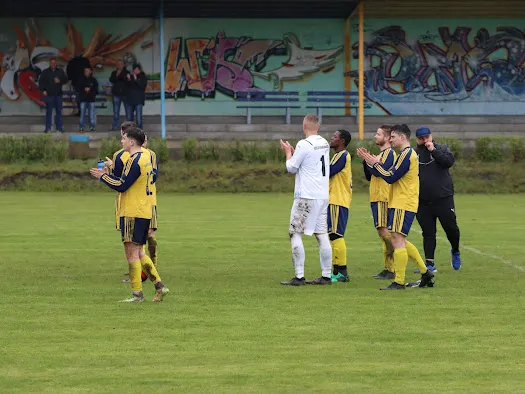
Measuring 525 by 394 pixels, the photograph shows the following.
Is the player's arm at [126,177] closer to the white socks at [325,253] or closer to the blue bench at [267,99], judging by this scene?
the white socks at [325,253]

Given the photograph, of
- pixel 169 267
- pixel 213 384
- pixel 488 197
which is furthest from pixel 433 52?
pixel 213 384

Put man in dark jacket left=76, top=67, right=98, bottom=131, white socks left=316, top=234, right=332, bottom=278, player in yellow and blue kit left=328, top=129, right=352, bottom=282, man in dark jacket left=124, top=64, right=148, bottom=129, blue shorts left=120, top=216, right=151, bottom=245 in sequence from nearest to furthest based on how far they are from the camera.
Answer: blue shorts left=120, top=216, right=151, bottom=245 < white socks left=316, top=234, right=332, bottom=278 < player in yellow and blue kit left=328, top=129, right=352, bottom=282 < man in dark jacket left=124, top=64, right=148, bottom=129 < man in dark jacket left=76, top=67, right=98, bottom=131

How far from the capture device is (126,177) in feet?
40.5

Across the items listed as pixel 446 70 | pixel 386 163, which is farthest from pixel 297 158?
pixel 446 70

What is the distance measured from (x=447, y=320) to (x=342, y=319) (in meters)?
1.02

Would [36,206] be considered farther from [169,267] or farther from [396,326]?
[396,326]

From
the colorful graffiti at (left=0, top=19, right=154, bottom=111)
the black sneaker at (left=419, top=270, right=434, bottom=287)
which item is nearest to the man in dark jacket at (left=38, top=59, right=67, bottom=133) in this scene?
the colorful graffiti at (left=0, top=19, right=154, bottom=111)

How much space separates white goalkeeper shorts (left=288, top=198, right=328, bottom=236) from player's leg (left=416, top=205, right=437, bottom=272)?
1.91m

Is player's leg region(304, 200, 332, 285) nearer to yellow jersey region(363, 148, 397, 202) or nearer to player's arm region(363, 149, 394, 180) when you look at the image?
player's arm region(363, 149, 394, 180)

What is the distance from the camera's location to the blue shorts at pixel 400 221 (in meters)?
13.5

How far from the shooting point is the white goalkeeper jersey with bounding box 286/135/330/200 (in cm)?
1381

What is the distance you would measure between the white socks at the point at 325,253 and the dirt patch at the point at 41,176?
18469 millimetres

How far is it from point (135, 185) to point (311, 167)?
2388 millimetres

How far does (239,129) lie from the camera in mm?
38281
